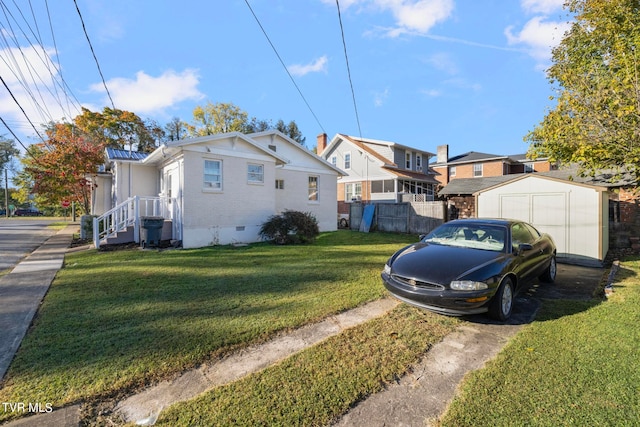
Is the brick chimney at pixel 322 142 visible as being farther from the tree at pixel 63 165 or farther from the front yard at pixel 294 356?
the front yard at pixel 294 356

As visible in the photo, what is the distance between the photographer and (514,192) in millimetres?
10227

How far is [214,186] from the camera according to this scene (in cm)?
1124

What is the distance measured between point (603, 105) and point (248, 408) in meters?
8.85

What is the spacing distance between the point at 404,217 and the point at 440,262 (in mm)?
12761

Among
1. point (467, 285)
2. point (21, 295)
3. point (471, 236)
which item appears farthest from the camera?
point (471, 236)

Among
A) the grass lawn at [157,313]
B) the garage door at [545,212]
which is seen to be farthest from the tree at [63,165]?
the garage door at [545,212]

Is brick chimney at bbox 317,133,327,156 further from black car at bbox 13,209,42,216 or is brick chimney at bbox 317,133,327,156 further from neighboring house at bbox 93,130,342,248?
black car at bbox 13,209,42,216

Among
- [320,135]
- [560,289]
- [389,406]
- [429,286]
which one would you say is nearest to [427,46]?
[560,289]

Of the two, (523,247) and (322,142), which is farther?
(322,142)

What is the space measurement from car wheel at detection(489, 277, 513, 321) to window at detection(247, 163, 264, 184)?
32.0 feet

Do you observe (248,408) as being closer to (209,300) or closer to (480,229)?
(209,300)

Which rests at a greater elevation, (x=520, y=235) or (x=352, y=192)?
(x=352, y=192)

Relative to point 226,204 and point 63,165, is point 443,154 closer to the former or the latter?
point 226,204

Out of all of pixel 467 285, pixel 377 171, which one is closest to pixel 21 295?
pixel 467 285
